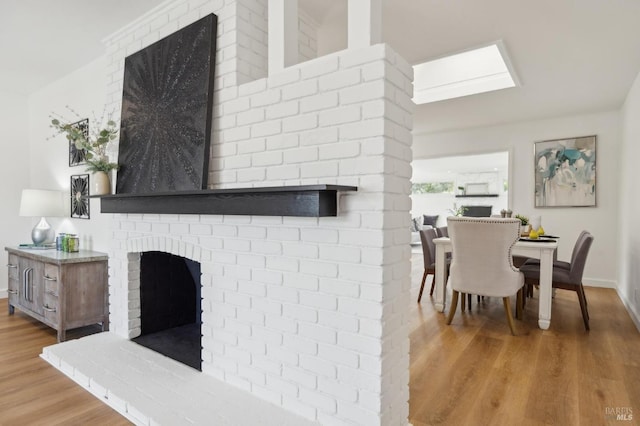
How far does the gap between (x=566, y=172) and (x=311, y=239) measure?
197 inches

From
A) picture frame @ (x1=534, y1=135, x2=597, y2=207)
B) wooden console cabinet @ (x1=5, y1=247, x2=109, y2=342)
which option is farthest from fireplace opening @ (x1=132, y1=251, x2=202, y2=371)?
picture frame @ (x1=534, y1=135, x2=597, y2=207)

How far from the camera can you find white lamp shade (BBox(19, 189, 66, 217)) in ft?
12.1

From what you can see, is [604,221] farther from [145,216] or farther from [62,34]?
[62,34]

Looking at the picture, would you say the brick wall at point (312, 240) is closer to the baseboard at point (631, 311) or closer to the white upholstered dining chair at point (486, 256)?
the white upholstered dining chair at point (486, 256)

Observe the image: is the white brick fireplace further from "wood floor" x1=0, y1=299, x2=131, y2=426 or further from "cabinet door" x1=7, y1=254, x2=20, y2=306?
"cabinet door" x1=7, y1=254, x2=20, y2=306

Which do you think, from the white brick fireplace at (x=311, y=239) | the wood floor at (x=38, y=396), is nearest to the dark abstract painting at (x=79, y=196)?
the wood floor at (x=38, y=396)

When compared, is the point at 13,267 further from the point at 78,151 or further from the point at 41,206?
the point at 78,151

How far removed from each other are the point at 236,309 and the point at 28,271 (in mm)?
2681

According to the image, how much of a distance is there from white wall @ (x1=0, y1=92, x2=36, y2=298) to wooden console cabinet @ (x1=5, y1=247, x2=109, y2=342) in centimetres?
130

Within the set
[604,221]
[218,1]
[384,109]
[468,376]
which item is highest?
[218,1]

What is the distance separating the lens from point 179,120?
230 cm

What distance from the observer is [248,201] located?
70.7 inches

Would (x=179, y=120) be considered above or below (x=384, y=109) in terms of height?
above

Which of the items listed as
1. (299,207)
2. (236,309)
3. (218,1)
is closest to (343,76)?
(299,207)
